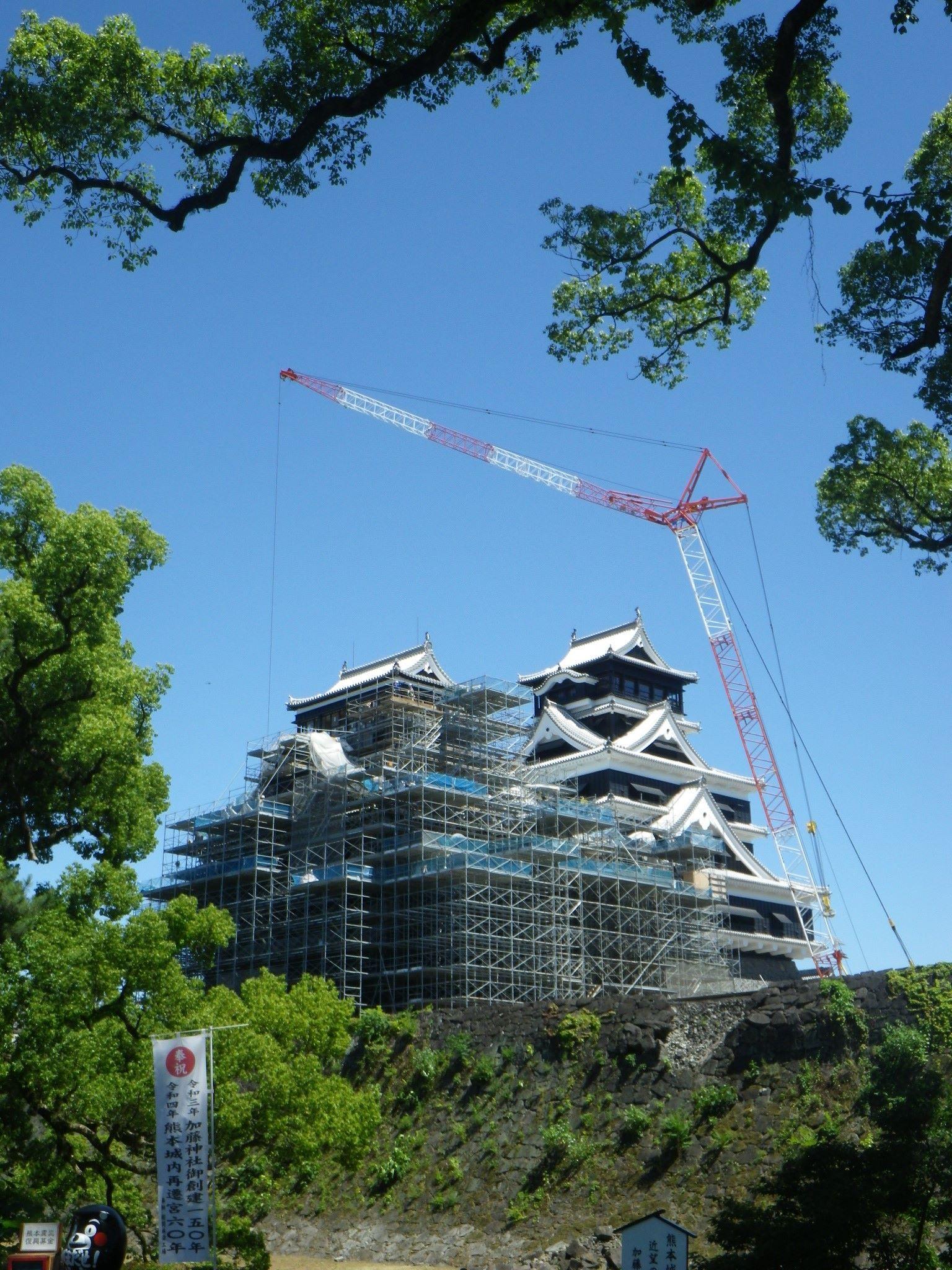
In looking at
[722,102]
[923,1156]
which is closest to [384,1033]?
[923,1156]

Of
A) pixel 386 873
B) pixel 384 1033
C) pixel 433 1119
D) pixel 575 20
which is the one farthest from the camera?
pixel 386 873

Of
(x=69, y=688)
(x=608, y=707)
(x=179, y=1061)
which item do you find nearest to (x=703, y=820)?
(x=608, y=707)

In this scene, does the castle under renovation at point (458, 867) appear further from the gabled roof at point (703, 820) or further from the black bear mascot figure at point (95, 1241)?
the black bear mascot figure at point (95, 1241)

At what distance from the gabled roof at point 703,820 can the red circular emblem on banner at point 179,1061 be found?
101ft

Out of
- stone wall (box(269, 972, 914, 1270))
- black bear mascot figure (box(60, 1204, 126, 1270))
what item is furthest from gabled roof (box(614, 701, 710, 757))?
black bear mascot figure (box(60, 1204, 126, 1270))

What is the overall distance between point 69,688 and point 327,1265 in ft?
37.2

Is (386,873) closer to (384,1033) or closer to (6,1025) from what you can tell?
(384,1033)

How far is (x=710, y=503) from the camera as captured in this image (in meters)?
63.2

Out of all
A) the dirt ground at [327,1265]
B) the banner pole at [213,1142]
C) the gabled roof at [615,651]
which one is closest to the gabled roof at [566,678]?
the gabled roof at [615,651]

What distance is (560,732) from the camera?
49344 mm

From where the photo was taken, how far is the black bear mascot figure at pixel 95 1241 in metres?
12.1

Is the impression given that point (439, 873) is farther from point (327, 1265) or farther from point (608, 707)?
A: point (608, 707)

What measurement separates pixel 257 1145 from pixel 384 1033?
31.0 ft

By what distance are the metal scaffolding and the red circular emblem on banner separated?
18.7 m
